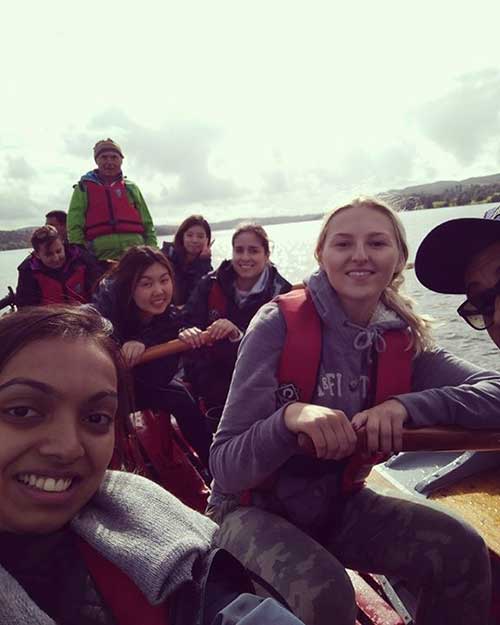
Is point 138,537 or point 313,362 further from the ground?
point 313,362

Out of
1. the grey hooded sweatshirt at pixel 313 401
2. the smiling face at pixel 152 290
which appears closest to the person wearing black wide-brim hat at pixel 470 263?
the grey hooded sweatshirt at pixel 313 401

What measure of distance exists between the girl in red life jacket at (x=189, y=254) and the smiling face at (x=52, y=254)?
1307 millimetres

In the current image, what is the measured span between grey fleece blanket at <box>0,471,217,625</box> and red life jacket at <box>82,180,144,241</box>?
5.55 m

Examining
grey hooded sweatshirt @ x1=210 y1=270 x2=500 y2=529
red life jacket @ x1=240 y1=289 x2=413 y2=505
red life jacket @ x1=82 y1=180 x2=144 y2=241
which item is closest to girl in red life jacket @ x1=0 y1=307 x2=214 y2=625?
grey hooded sweatshirt @ x1=210 y1=270 x2=500 y2=529

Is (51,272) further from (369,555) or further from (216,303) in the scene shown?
(369,555)

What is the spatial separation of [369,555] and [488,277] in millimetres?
1224

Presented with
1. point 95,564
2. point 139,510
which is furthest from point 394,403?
point 95,564

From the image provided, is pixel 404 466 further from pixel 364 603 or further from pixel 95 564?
pixel 95 564

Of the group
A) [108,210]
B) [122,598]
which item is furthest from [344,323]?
[108,210]

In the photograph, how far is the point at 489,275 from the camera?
1989 millimetres

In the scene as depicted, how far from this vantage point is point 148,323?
13.8 feet

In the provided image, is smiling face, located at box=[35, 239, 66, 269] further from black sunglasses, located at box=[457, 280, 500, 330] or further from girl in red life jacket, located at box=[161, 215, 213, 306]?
black sunglasses, located at box=[457, 280, 500, 330]

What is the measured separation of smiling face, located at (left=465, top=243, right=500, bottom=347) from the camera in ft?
6.42

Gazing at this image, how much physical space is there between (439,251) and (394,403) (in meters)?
0.70
